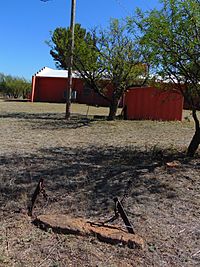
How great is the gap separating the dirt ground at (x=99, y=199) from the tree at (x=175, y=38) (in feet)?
5.99

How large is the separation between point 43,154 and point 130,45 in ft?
33.3

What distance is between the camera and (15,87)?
5347 cm

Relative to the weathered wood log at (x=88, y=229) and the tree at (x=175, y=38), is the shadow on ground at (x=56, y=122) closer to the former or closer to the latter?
the tree at (x=175, y=38)

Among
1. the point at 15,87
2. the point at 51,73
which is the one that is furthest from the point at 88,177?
the point at 15,87

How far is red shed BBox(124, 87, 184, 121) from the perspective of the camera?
708 inches

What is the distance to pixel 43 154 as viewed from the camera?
8242 millimetres

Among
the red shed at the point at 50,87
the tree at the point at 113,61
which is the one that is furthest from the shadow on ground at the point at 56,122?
the red shed at the point at 50,87

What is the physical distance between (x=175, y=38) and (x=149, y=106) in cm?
1184

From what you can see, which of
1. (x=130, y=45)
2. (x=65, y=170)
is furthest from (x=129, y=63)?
(x=65, y=170)

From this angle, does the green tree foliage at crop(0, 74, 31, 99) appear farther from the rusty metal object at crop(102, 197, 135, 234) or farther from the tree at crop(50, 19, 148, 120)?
the rusty metal object at crop(102, 197, 135, 234)

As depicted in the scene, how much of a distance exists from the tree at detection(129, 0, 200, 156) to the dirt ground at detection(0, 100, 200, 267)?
183 centimetres

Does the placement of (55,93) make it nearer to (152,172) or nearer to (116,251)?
(152,172)

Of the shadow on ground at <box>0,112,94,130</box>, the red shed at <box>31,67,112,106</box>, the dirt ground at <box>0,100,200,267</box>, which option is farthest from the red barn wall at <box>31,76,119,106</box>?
the dirt ground at <box>0,100,200,267</box>

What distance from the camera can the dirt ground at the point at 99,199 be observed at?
361 centimetres
